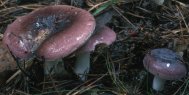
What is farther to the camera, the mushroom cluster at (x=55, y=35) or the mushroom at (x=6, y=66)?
the mushroom at (x=6, y=66)

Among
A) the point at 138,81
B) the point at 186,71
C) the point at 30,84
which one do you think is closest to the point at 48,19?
the point at 30,84

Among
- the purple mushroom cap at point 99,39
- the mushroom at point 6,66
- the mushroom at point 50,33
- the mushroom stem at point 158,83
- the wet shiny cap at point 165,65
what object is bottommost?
the mushroom stem at point 158,83

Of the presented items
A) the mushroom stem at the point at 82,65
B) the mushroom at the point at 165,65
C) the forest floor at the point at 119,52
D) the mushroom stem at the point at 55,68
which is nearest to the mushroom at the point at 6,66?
the forest floor at the point at 119,52

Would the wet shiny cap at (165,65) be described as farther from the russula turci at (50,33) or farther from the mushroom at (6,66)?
the mushroom at (6,66)

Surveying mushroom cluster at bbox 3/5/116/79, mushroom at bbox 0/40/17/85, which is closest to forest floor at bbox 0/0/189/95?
mushroom at bbox 0/40/17/85

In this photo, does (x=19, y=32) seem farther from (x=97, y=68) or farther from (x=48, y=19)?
(x=97, y=68)

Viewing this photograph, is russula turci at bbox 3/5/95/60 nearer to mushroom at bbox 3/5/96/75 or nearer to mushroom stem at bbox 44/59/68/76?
mushroom at bbox 3/5/96/75

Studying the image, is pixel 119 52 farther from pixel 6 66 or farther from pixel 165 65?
pixel 6 66
